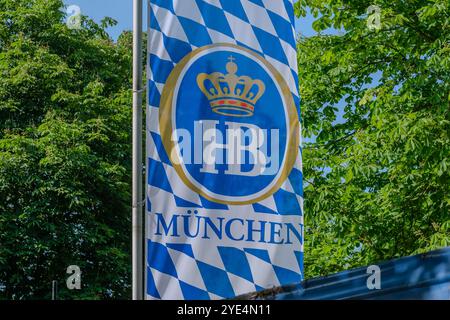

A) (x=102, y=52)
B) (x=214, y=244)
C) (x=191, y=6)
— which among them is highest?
(x=102, y=52)

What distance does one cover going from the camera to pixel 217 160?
7.22 metres

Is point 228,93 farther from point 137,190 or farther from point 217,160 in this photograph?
point 137,190

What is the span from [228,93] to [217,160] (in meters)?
0.55

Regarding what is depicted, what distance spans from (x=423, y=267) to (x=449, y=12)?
12998 millimetres

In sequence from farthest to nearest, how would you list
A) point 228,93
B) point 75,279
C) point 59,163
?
point 59,163 → point 75,279 → point 228,93

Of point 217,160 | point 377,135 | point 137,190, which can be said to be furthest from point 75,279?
point 217,160

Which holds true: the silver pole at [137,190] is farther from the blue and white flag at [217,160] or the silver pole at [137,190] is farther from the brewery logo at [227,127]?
the brewery logo at [227,127]

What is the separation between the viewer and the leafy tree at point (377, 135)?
1686cm

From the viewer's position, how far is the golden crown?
7328mm

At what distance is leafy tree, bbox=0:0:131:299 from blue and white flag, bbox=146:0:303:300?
73.3 ft

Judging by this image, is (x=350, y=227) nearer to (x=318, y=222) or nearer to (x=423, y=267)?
(x=318, y=222)

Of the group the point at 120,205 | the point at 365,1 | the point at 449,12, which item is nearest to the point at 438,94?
the point at 449,12

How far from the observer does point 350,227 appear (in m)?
17.5

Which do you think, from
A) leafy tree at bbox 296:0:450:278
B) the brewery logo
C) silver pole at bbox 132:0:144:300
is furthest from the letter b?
the brewery logo
